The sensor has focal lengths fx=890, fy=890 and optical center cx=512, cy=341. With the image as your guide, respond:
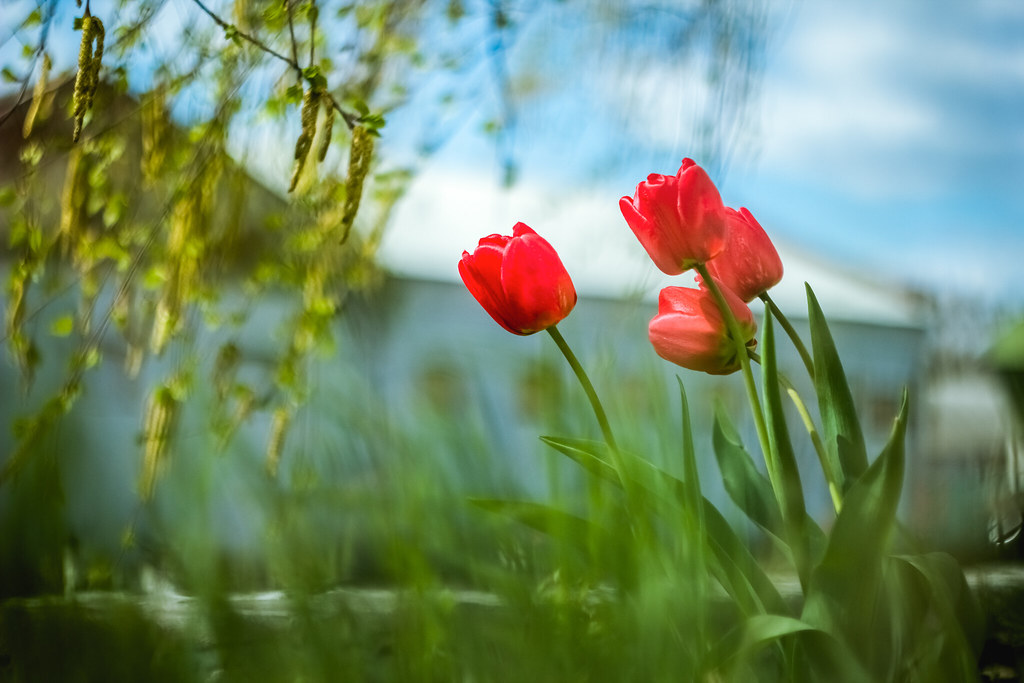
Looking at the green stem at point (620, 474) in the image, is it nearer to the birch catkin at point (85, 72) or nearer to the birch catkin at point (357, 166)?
the birch catkin at point (357, 166)

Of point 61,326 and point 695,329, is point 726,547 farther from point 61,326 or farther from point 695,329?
point 61,326

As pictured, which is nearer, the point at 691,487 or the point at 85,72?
the point at 691,487

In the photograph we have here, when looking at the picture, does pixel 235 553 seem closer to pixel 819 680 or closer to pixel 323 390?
pixel 323 390

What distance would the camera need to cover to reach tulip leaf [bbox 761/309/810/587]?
0.42 meters

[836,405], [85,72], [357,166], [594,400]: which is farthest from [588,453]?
[85,72]

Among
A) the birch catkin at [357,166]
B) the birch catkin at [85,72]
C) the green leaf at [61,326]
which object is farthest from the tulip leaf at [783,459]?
the green leaf at [61,326]

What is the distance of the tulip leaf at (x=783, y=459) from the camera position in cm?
42

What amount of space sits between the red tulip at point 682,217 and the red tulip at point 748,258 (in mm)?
29

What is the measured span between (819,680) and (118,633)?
323 mm

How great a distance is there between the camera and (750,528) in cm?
60

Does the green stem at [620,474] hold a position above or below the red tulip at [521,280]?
below

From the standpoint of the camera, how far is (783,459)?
427 mm

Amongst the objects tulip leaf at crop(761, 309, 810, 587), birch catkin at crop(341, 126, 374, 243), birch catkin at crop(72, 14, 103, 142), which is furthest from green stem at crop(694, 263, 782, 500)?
birch catkin at crop(72, 14, 103, 142)

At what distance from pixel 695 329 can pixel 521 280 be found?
100 millimetres
